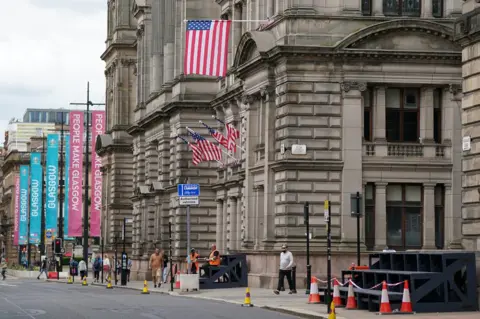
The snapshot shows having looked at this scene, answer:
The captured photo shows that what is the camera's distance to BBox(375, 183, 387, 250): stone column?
59.0 metres

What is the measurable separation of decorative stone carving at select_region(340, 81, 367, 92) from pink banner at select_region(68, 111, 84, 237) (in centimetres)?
5322

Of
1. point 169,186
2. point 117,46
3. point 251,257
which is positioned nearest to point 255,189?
point 251,257

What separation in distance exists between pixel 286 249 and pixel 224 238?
19.0 meters

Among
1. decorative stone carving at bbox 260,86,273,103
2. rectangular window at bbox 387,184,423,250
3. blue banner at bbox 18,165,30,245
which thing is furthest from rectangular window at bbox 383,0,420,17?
blue banner at bbox 18,165,30,245

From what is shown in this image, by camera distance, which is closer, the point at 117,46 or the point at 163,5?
the point at 163,5

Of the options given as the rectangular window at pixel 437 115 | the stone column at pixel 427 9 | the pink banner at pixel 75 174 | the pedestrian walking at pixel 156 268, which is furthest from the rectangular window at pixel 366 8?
the pink banner at pixel 75 174

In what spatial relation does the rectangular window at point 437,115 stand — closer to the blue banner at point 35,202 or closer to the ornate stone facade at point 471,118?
the ornate stone facade at point 471,118

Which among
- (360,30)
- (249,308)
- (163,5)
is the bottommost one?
(249,308)

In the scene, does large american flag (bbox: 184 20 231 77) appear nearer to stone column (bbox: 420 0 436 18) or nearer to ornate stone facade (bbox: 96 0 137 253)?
stone column (bbox: 420 0 436 18)

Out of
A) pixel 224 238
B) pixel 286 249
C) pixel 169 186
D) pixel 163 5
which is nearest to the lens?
pixel 286 249

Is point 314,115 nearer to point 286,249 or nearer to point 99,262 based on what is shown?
point 286,249

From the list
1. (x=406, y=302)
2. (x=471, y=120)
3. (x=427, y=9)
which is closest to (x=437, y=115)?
(x=427, y=9)

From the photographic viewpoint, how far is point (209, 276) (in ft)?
205

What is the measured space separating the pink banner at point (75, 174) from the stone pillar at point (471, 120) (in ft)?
239
